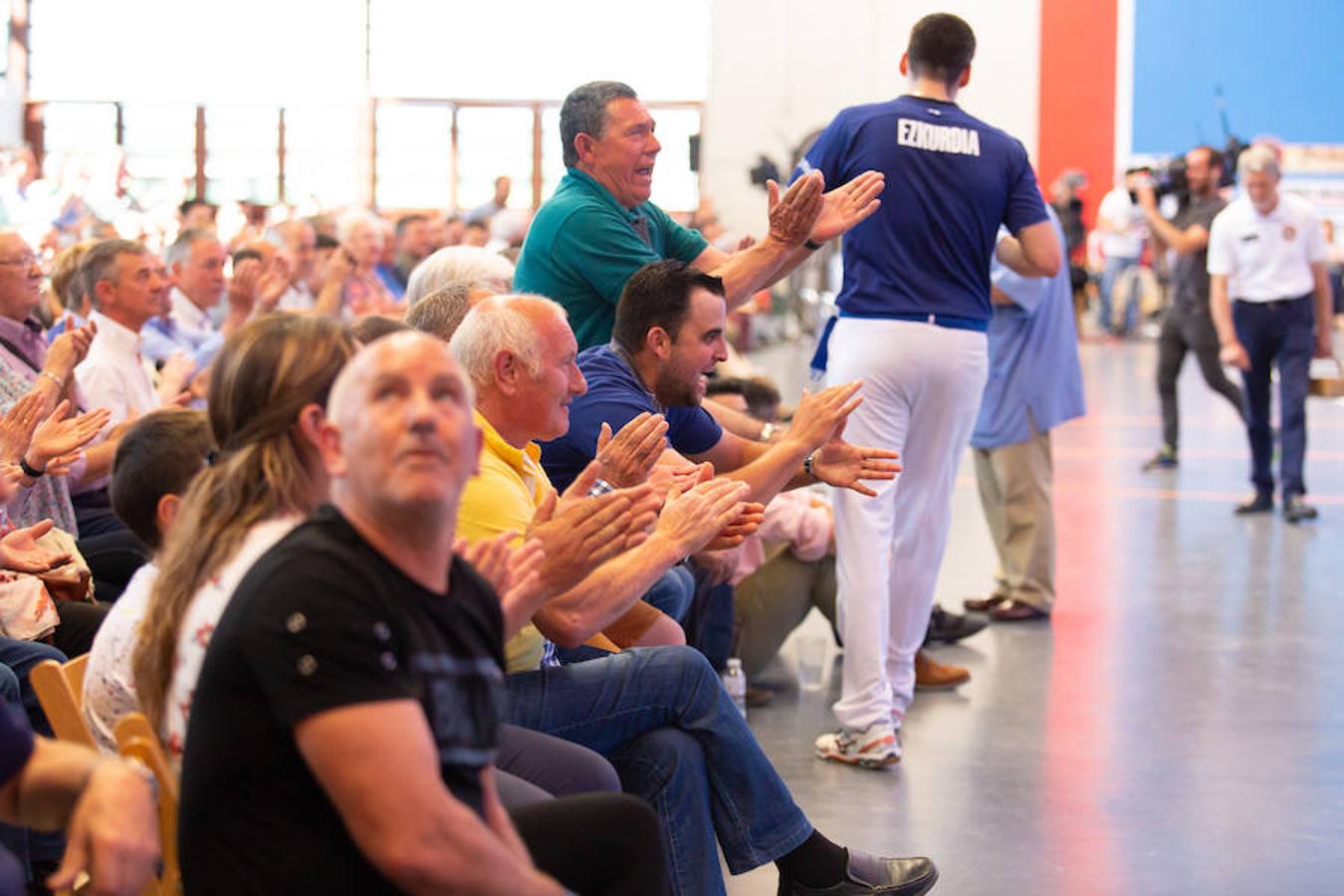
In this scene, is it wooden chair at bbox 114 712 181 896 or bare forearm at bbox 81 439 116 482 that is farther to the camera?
bare forearm at bbox 81 439 116 482

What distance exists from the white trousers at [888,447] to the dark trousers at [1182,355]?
15.6 ft

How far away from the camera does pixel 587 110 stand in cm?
374

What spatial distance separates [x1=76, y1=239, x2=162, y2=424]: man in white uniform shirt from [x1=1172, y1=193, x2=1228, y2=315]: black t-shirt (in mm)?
5427

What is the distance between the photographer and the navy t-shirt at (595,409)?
329 cm

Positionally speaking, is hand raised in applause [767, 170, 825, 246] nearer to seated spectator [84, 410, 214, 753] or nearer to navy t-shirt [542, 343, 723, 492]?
navy t-shirt [542, 343, 723, 492]

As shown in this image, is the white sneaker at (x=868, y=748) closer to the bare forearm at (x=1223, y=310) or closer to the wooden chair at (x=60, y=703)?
the wooden chair at (x=60, y=703)

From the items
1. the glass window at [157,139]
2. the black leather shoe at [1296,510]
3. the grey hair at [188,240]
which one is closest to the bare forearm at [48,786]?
the grey hair at [188,240]

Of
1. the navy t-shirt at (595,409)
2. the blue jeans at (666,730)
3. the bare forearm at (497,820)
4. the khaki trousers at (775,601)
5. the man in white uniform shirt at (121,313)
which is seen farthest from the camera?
the man in white uniform shirt at (121,313)

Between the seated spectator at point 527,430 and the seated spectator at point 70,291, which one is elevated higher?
the seated spectator at point 70,291

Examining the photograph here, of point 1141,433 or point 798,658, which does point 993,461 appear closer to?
point 798,658

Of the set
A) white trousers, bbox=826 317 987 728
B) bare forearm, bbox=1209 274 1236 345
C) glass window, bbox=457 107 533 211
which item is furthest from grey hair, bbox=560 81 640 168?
glass window, bbox=457 107 533 211

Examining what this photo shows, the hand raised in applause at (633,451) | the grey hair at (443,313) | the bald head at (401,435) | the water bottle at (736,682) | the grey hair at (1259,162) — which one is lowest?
the water bottle at (736,682)

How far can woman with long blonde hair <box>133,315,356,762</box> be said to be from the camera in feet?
6.40

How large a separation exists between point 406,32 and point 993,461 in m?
15.0
